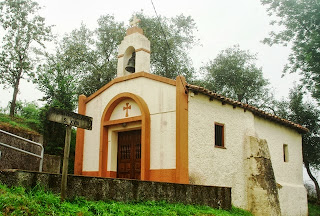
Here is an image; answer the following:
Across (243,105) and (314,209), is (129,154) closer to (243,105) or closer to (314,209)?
(243,105)

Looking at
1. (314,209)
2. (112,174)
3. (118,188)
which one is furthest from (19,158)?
(314,209)

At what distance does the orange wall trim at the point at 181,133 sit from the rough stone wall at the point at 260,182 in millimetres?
3818

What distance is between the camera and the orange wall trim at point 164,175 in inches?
439

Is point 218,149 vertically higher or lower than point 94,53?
lower

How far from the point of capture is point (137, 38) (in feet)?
43.5

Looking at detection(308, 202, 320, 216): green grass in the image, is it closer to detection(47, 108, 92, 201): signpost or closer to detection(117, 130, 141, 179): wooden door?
detection(117, 130, 141, 179): wooden door

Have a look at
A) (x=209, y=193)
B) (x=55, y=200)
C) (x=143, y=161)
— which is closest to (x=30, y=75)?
(x=143, y=161)

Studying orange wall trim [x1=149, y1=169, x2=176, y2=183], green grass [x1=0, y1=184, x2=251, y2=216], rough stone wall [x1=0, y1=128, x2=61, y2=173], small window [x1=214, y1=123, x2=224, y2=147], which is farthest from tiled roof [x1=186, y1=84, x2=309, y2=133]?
rough stone wall [x1=0, y1=128, x2=61, y2=173]

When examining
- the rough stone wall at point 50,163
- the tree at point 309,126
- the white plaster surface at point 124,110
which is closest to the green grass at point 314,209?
the tree at point 309,126

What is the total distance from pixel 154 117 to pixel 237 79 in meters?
14.7

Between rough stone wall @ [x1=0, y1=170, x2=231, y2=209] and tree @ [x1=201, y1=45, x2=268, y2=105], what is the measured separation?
16097 millimetres

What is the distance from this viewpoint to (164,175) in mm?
11375

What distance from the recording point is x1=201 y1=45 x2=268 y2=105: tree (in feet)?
82.8

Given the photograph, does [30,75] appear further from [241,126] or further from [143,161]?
[241,126]
